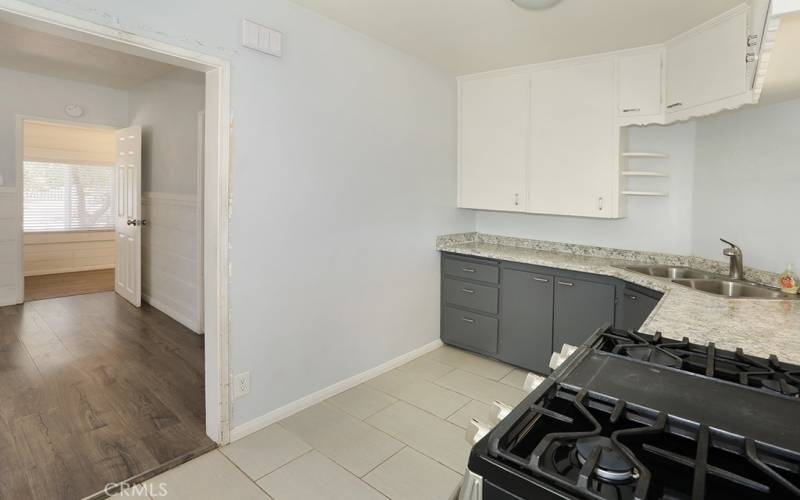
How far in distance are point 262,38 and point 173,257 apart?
3.09 metres

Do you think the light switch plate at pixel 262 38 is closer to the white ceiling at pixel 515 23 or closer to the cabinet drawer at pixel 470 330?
the white ceiling at pixel 515 23

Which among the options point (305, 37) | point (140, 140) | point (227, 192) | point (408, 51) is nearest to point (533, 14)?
point (408, 51)

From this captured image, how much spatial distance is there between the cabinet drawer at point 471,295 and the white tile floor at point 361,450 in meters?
0.63

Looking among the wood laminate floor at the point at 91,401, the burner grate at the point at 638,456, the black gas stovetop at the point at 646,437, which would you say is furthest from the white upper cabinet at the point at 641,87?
the wood laminate floor at the point at 91,401

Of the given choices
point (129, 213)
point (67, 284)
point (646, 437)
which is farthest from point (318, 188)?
point (67, 284)

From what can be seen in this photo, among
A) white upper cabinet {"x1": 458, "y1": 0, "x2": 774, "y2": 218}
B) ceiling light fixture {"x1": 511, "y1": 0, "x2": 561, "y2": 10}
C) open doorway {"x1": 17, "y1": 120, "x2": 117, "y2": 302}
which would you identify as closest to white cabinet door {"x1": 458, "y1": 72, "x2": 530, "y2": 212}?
white upper cabinet {"x1": 458, "y1": 0, "x2": 774, "y2": 218}

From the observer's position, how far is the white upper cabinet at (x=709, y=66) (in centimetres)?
223

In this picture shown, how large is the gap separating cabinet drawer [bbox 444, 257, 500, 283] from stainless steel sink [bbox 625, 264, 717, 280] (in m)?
0.97

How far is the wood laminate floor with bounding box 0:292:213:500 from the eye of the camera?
2137 millimetres

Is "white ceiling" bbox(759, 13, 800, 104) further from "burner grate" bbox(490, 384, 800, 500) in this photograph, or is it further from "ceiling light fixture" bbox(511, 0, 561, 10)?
"ceiling light fixture" bbox(511, 0, 561, 10)

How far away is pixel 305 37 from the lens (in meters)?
2.61

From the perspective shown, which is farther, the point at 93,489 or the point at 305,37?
the point at 305,37

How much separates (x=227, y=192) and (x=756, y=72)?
2261 mm

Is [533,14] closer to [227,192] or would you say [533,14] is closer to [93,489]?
[227,192]
